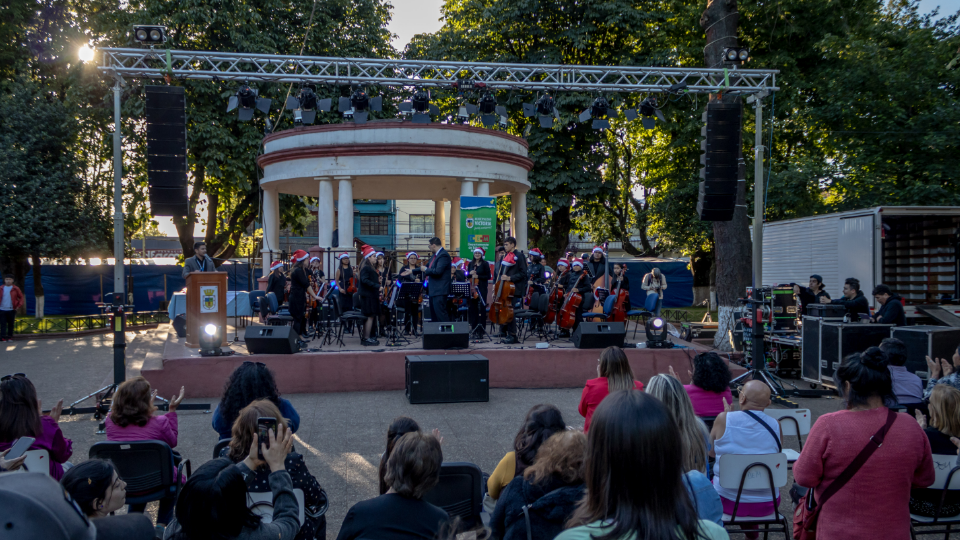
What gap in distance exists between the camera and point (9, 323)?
18.2m

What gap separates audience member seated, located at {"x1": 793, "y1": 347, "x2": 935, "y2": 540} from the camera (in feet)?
10.5

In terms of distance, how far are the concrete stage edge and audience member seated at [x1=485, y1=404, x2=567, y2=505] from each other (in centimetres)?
735

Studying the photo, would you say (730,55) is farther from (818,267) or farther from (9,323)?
(9,323)

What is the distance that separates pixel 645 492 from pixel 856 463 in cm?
206

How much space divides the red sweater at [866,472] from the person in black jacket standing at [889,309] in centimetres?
876

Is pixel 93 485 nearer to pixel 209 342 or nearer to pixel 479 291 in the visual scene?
pixel 209 342

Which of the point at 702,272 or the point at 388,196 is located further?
the point at 702,272

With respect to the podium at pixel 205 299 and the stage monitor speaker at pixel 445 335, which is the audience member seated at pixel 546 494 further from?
the podium at pixel 205 299

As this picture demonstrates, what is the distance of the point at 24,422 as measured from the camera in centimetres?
410

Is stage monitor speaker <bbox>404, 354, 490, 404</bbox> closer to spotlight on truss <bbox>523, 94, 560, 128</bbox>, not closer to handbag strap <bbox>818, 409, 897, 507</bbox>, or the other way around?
spotlight on truss <bbox>523, 94, 560, 128</bbox>

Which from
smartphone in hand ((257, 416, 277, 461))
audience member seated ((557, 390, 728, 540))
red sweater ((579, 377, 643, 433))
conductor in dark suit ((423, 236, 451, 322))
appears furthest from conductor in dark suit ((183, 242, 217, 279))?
audience member seated ((557, 390, 728, 540))

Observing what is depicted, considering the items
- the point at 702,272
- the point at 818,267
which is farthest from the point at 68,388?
the point at 702,272

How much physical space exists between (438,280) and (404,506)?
383 inches

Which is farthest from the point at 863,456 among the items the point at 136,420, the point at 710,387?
the point at 136,420
